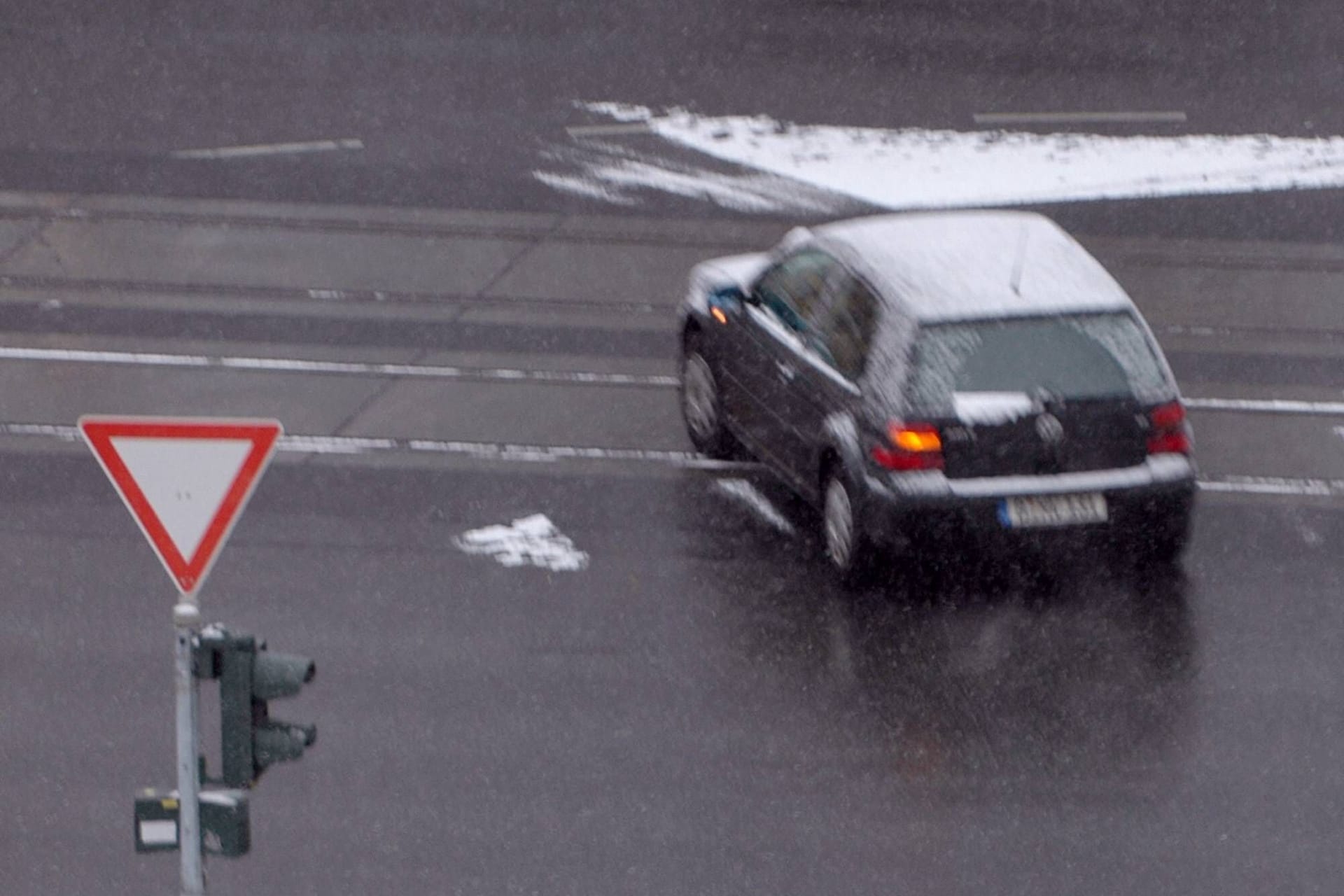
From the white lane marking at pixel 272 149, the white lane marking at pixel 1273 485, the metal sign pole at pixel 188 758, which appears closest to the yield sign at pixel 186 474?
the metal sign pole at pixel 188 758

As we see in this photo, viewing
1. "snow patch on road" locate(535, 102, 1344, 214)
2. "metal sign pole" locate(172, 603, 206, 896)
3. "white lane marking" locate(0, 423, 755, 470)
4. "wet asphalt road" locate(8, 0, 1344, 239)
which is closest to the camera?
"metal sign pole" locate(172, 603, 206, 896)

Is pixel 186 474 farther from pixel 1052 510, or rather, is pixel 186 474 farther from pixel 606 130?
pixel 606 130

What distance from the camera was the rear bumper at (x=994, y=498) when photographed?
11.5 metres

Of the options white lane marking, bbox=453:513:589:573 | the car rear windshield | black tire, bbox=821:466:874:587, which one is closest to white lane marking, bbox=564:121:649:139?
white lane marking, bbox=453:513:589:573

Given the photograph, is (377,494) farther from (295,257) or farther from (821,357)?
(295,257)

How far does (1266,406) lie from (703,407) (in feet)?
11.3

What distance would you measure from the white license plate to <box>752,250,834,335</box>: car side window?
1583 millimetres

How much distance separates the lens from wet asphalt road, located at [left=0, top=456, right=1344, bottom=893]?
899 centimetres

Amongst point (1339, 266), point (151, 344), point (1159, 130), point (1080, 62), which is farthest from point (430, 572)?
point (1080, 62)

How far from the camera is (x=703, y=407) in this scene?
13.6 meters

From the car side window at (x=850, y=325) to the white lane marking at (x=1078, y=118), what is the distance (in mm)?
8882

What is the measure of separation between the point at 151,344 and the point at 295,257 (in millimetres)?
2137

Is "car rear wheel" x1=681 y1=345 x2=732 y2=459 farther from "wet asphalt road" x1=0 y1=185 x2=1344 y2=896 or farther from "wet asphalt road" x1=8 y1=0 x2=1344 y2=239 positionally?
"wet asphalt road" x1=8 y1=0 x2=1344 y2=239

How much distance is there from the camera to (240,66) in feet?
74.8
